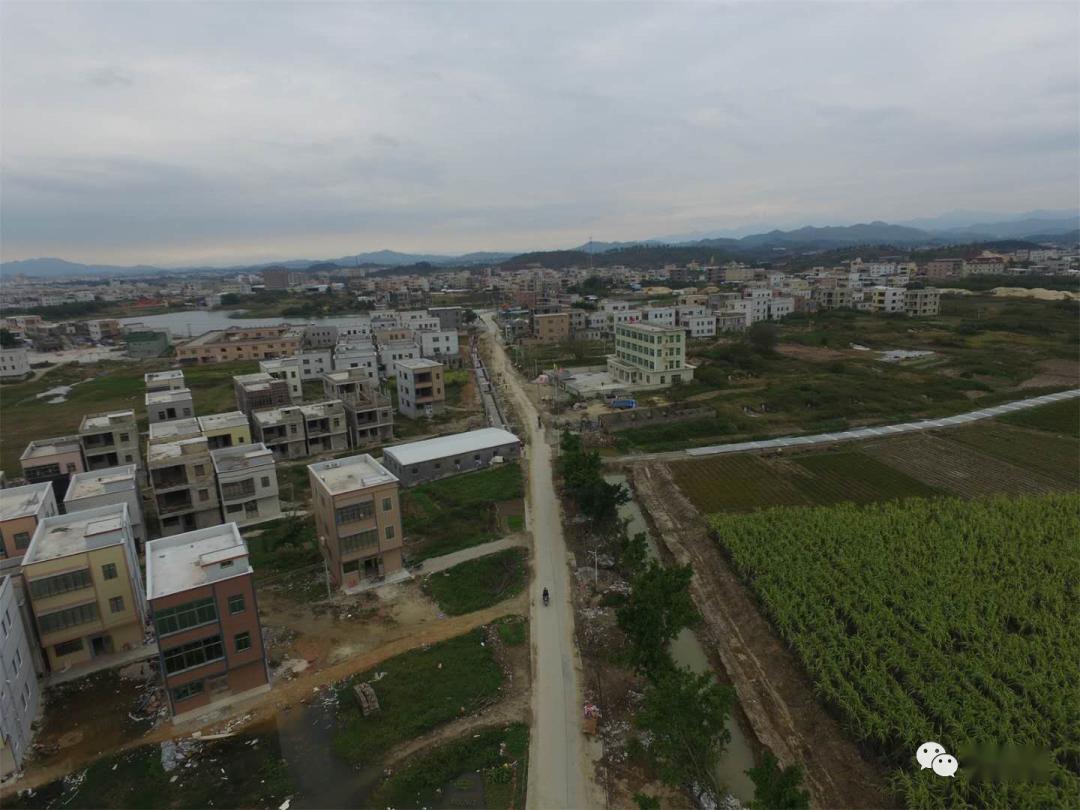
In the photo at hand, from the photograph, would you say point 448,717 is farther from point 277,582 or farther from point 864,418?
point 864,418

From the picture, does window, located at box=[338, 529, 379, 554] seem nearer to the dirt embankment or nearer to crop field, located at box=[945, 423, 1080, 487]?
the dirt embankment

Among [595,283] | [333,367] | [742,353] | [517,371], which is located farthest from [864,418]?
[595,283]

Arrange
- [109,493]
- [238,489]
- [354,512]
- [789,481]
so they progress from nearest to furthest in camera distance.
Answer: [354,512] → [109,493] → [238,489] → [789,481]

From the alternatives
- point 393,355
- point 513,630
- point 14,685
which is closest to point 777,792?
point 513,630

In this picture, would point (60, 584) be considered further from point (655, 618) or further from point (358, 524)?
point (655, 618)

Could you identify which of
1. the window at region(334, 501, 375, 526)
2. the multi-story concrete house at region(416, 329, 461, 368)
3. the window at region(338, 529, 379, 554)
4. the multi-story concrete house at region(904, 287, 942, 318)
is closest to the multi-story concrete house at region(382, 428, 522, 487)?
the window at region(338, 529, 379, 554)

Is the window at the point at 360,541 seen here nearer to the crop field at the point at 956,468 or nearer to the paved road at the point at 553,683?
the paved road at the point at 553,683
